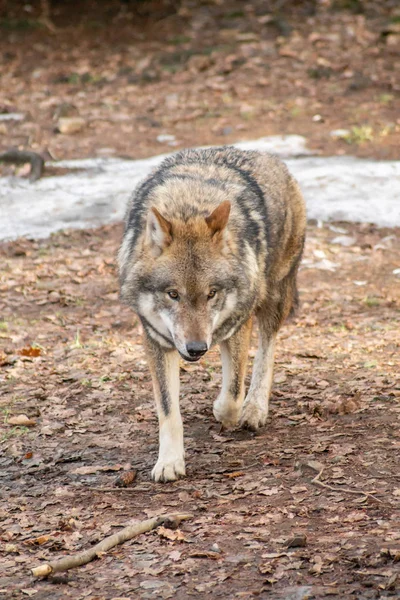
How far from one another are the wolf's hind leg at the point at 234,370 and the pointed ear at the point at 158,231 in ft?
3.26

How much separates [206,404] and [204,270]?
6.16 feet

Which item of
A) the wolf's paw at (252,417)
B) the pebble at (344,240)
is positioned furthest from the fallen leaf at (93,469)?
the pebble at (344,240)

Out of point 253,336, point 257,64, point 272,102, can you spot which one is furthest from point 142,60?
point 253,336

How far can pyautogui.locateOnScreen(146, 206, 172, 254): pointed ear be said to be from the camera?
17.3 ft

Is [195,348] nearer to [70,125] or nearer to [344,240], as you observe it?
[344,240]

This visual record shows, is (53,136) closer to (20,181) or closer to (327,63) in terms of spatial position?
(20,181)

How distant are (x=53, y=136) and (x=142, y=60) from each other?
405 cm

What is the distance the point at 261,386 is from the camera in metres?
6.64

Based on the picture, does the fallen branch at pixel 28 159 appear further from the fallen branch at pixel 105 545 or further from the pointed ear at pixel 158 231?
the fallen branch at pixel 105 545

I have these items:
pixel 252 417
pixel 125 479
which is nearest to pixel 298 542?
pixel 125 479

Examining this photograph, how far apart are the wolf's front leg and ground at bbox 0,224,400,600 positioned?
4.2 inches

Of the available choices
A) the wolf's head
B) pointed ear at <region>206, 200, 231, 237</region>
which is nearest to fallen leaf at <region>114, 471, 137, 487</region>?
the wolf's head

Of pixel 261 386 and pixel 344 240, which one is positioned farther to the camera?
pixel 344 240

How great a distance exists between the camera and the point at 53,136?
591 inches
